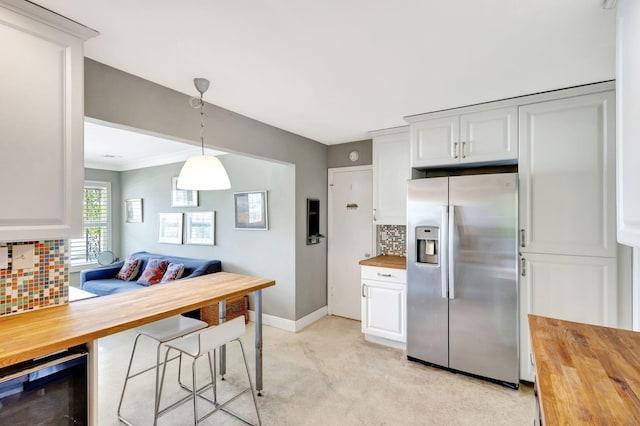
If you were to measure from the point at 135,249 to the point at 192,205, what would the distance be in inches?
74.5

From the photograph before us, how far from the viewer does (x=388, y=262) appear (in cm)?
333

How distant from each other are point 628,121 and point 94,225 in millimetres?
7164

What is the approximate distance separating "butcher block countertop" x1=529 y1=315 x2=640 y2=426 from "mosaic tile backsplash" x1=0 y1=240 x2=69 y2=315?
7.52 ft

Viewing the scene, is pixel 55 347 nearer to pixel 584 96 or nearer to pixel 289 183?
pixel 289 183

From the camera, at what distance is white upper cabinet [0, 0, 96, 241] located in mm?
1376

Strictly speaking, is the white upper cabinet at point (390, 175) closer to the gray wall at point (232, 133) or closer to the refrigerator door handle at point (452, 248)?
the refrigerator door handle at point (452, 248)

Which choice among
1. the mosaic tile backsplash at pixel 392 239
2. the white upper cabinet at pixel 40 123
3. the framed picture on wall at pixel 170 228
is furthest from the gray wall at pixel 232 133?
the framed picture on wall at pixel 170 228

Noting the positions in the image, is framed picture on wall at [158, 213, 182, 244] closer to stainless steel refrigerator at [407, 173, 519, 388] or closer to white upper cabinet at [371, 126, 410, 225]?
white upper cabinet at [371, 126, 410, 225]

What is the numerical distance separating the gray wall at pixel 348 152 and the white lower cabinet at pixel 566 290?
2151 millimetres

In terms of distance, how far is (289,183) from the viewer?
12.6ft

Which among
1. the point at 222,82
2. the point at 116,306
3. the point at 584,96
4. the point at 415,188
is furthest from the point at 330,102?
the point at 116,306

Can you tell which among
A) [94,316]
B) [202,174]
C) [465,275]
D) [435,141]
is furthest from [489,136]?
[94,316]

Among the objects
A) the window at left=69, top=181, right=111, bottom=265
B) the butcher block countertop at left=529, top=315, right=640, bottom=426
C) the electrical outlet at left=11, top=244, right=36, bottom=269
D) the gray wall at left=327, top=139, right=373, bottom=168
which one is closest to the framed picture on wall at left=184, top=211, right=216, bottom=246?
the gray wall at left=327, top=139, right=373, bottom=168

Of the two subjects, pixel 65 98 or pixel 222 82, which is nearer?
pixel 65 98
